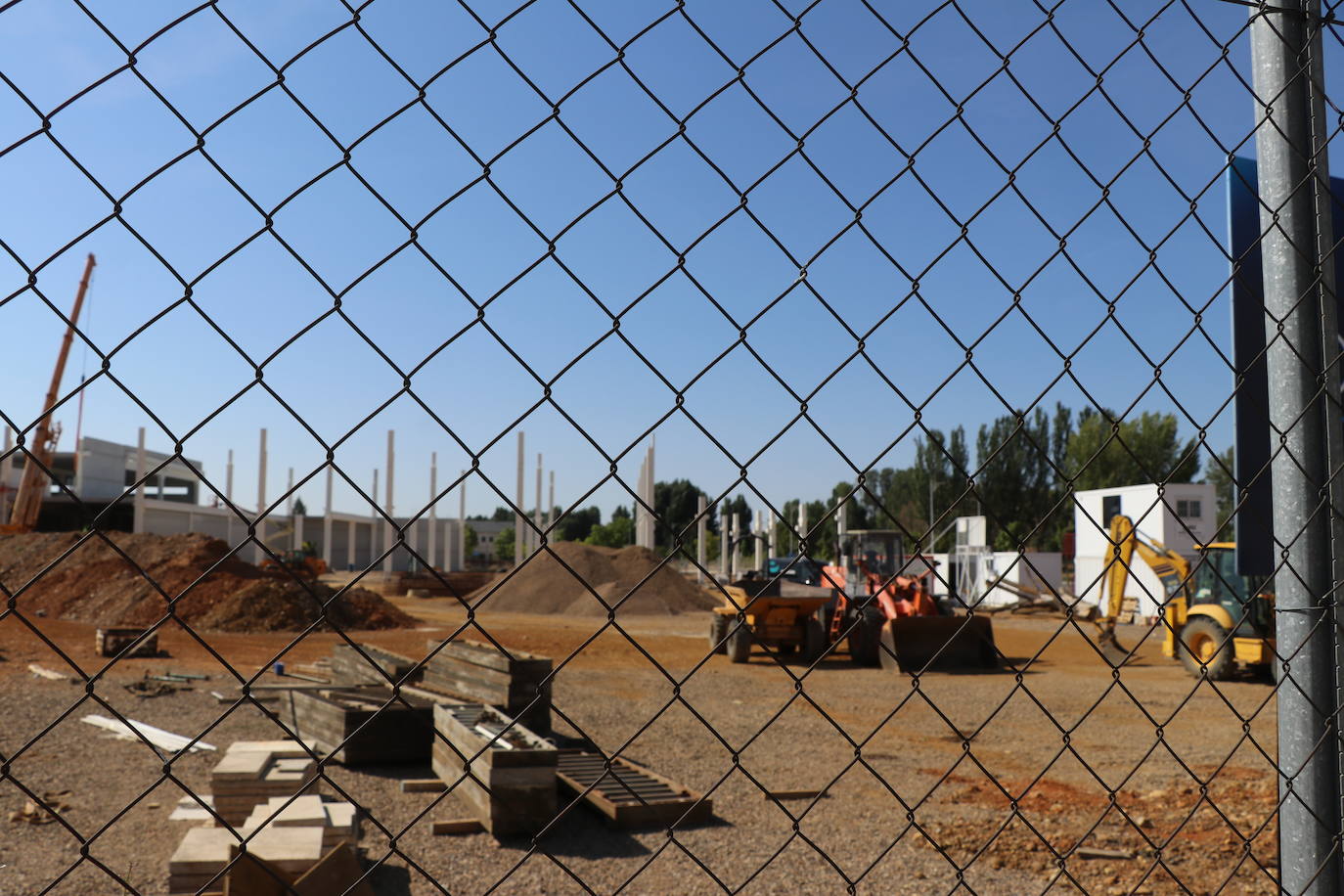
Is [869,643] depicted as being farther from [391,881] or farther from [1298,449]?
[1298,449]

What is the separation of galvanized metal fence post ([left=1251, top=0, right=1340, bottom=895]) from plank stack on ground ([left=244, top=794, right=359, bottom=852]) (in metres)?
3.87

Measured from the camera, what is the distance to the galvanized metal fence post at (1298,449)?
2357 mm

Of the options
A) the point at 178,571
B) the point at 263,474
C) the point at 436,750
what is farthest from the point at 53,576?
the point at 436,750

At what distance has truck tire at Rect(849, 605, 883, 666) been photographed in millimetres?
16094

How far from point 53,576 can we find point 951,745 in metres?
24.2

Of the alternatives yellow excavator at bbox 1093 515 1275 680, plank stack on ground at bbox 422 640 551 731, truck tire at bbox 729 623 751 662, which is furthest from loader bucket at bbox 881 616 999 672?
plank stack on ground at bbox 422 640 551 731

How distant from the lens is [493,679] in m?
8.42

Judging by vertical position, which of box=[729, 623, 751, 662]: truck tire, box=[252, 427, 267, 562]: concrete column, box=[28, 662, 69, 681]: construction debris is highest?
box=[252, 427, 267, 562]: concrete column

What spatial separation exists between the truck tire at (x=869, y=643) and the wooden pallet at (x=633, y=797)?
30.8 ft

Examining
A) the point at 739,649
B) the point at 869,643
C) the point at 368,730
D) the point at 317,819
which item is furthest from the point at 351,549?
the point at 317,819

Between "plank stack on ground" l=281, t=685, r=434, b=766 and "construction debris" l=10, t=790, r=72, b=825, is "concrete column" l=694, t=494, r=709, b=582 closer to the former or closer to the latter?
"plank stack on ground" l=281, t=685, r=434, b=766

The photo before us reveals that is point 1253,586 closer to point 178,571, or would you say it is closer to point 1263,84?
point 1263,84

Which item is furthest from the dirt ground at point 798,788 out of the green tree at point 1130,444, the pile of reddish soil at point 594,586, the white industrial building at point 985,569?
the green tree at point 1130,444

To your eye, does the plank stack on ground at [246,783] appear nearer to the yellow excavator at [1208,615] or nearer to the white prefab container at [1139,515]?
the yellow excavator at [1208,615]
